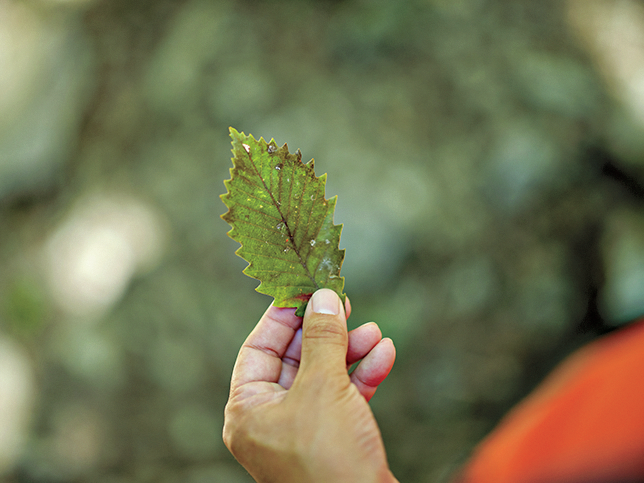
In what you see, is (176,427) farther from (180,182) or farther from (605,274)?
(605,274)

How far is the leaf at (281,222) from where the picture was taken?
1123 mm

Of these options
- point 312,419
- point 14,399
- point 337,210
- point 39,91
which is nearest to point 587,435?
point 312,419

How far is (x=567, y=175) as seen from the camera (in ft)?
8.15

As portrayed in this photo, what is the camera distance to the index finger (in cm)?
132

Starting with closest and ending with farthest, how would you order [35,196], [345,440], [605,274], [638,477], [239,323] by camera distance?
[638,477] < [345,440] < [605,274] < [239,323] < [35,196]

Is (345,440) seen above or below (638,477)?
above

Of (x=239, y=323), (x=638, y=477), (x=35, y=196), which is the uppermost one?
(x=35, y=196)

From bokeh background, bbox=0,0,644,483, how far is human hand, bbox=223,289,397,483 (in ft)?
3.75

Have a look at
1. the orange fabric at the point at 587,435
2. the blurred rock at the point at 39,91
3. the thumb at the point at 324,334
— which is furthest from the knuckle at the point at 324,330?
the blurred rock at the point at 39,91

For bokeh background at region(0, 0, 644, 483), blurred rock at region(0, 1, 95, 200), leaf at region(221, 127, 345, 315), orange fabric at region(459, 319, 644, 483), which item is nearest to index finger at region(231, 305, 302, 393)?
leaf at region(221, 127, 345, 315)

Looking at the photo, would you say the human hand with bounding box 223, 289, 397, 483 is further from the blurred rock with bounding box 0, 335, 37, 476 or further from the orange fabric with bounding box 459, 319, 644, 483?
the blurred rock with bounding box 0, 335, 37, 476

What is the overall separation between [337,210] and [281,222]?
133 centimetres

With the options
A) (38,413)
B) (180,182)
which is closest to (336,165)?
(180,182)

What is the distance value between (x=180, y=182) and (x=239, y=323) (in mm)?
1015
